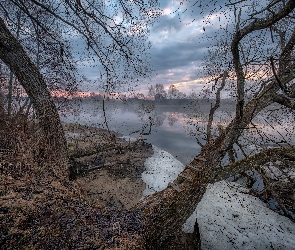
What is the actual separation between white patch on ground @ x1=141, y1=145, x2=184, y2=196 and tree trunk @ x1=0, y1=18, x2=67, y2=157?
4447 millimetres

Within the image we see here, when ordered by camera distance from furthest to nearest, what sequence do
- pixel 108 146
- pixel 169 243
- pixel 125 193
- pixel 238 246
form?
1. pixel 108 146
2. pixel 125 193
3. pixel 238 246
4. pixel 169 243

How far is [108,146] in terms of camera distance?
30.0 feet

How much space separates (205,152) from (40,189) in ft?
12.8

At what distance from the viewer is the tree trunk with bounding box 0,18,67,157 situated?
510 centimetres

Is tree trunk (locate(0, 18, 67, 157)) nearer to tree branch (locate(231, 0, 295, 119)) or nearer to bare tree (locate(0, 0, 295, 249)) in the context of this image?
bare tree (locate(0, 0, 295, 249))

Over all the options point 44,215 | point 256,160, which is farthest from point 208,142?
point 44,215

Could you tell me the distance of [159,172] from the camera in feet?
34.8

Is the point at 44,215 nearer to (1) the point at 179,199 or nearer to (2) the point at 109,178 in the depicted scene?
(1) the point at 179,199

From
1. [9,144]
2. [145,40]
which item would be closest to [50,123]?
[9,144]

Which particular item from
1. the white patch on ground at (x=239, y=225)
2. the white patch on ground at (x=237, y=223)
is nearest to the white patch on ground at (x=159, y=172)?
the white patch on ground at (x=237, y=223)

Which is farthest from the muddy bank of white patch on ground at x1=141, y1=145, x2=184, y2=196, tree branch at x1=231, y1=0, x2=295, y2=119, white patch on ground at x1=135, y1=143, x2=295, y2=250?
tree branch at x1=231, y1=0, x2=295, y2=119

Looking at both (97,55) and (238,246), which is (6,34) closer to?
(97,55)

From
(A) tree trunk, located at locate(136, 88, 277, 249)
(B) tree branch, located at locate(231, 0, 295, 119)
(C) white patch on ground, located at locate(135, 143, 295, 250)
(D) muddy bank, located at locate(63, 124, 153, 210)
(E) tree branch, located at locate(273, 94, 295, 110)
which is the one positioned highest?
(B) tree branch, located at locate(231, 0, 295, 119)

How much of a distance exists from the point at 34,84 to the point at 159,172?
7199 millimetres
